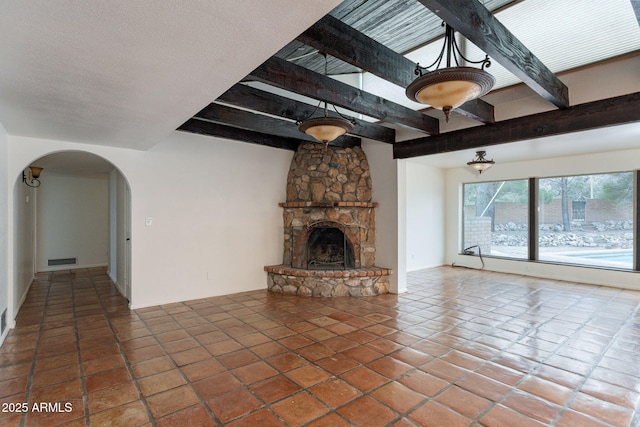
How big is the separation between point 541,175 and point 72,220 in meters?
10.4

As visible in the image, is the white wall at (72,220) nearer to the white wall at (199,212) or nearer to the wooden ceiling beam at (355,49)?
the white wall at (199,212)

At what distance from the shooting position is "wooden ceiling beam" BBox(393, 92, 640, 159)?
310 centimetres

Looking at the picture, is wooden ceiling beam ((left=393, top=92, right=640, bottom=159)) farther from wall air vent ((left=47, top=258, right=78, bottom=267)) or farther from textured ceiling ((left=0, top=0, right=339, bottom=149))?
wall air vent ((left=47, top=258, right=78, bottom=267))

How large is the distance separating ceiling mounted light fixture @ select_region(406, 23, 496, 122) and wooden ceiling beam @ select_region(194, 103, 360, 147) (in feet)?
7.13

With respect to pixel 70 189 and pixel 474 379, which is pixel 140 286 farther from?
pixel 70 189

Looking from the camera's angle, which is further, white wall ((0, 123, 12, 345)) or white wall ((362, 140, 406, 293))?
white wall ((362, 140, 406, 293))

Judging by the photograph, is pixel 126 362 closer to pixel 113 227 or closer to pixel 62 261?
pixel 113 227

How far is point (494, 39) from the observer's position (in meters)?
2.14

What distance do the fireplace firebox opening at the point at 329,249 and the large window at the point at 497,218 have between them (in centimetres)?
374

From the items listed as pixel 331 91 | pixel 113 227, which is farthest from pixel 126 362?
pixel 113 227

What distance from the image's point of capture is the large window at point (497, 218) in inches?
274

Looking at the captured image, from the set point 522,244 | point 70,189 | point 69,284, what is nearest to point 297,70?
point 69,284

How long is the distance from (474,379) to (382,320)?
1.45 metres

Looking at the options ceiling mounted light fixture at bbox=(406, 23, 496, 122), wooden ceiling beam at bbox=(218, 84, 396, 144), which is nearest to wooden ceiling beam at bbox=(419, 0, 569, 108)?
ceiling mounted light fixture at bbox=(406, 23, 496, 122)
